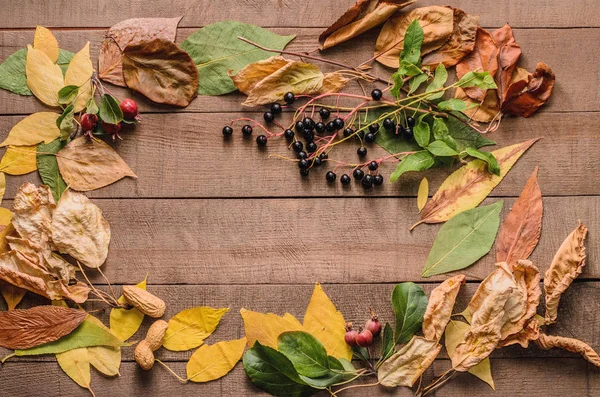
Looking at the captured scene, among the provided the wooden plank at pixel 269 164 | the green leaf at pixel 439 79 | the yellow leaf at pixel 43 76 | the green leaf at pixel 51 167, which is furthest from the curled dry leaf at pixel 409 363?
the yellow leaf at pixel 43 76

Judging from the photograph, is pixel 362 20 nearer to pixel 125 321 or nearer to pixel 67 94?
pixel 67 94

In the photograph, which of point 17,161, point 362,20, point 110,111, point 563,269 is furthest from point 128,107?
point 563,269

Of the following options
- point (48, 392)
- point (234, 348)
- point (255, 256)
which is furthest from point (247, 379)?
point (48, 392)

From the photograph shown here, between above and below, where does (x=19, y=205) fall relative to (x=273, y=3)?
below

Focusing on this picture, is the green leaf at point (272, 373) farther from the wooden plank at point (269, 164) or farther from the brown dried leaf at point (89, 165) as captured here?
the brown dried leaf at point (89, 165)

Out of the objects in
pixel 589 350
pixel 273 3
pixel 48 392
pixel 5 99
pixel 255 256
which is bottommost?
pixel 48 392

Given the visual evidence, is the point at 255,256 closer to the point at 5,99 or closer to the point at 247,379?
the point at 247,379
